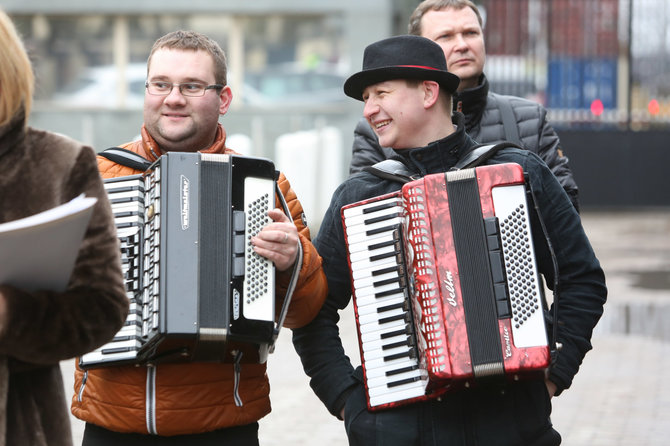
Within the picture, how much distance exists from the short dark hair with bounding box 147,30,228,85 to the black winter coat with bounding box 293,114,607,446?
55 cm

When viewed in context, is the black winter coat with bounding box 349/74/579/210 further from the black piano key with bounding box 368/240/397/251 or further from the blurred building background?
the blurred building background

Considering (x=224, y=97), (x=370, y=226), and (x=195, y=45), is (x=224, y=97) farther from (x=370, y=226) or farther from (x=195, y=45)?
(x=370, y=226)

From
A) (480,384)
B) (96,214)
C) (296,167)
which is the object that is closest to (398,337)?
(480,384)

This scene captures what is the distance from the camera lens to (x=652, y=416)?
23.6 feet

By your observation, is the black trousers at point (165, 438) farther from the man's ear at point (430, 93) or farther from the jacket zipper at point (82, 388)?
the man's ear at point (430, 93)

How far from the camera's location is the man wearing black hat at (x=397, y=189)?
3504 millimetres

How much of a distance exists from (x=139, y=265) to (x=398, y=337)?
0.80 metres

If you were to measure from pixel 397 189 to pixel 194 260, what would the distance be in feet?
2.30

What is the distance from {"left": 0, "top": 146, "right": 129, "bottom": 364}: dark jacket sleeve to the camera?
2.50m

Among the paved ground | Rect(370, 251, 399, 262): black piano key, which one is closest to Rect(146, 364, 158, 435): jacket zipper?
Rect(370, 251, 399, 262): black piano key

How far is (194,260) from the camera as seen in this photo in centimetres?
327

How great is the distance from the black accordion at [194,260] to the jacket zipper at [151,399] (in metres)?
0.09

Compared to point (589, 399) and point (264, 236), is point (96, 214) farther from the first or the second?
point (589, 399)

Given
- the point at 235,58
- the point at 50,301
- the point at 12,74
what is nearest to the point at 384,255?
the point at 50,301
